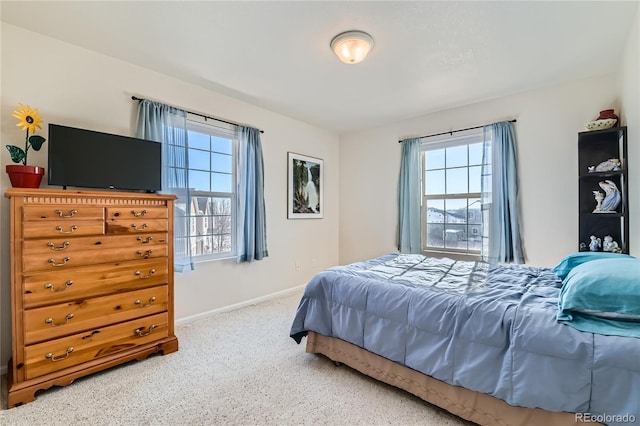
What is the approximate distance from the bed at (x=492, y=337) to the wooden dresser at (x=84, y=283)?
127cm

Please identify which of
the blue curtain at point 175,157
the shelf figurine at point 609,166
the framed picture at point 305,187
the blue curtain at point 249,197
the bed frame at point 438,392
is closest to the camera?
the bed frame at point 438,392

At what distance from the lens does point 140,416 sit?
5.34 feet

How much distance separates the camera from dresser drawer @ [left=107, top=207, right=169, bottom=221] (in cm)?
211

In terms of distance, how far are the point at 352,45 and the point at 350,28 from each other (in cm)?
13

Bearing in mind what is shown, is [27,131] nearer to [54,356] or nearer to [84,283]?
[84,283]

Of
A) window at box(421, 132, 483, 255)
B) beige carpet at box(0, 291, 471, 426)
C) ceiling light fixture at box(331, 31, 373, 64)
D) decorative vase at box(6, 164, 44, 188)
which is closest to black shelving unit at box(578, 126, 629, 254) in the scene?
window at box(421, 132, 483, 255)

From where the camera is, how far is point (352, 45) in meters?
2.16

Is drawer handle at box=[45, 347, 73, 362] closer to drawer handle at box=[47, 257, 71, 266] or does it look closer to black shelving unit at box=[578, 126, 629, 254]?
drawer handle at box=[47, 257, 71, 266]

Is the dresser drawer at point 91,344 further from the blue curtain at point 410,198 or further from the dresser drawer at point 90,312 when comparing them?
the blue curtain at point 410,198

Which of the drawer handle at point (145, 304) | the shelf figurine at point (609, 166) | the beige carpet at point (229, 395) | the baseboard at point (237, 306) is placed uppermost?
the shelf figurine at point (609, 166)

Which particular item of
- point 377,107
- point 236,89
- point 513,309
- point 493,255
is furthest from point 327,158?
point 513,309

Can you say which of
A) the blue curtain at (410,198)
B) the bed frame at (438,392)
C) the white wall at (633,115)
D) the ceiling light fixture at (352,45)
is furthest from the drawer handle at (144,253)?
the white wall at (633,115)

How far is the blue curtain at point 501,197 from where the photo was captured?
320 centimetres

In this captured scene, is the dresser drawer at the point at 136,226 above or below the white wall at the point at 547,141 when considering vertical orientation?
below
